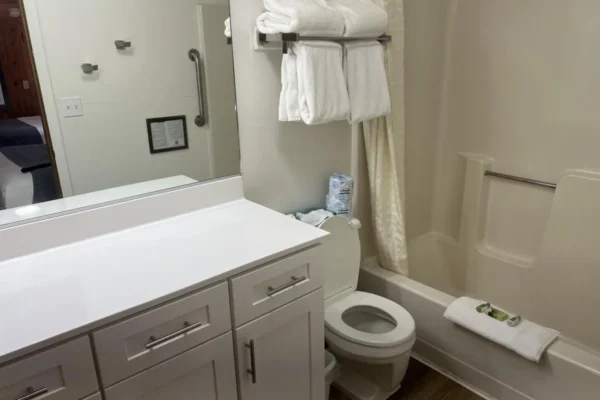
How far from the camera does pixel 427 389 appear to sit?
195cm

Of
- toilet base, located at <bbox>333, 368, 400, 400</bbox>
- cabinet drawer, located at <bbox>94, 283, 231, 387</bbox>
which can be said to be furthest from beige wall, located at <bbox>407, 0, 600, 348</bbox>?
cabinet drawer, located at <bbox>94, 283, 231, 387</bbox>

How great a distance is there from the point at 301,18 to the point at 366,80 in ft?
1.34

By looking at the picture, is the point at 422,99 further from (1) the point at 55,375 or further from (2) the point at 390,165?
(1) the point at 55,375

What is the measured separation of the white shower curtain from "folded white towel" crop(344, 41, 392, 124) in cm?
17

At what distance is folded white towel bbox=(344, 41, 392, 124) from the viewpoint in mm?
1699

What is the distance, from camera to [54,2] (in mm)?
1284

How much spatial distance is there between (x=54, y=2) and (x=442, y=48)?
6.64ft

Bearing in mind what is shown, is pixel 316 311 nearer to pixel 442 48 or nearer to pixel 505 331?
pixel 505 331

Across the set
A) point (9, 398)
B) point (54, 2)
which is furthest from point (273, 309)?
point (54, 2)

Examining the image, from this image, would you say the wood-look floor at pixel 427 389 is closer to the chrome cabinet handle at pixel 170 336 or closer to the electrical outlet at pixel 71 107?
the chrome cabinet handle at pixel 170 336

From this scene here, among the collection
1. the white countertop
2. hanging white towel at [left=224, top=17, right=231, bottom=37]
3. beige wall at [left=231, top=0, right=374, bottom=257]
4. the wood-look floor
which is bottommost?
the wood-look floor

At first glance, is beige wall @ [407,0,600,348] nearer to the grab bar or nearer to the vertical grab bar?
the grab bar

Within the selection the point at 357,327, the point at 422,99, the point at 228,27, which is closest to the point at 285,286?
the point at 357,327

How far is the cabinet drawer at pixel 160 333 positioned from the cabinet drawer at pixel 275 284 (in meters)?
0.05
